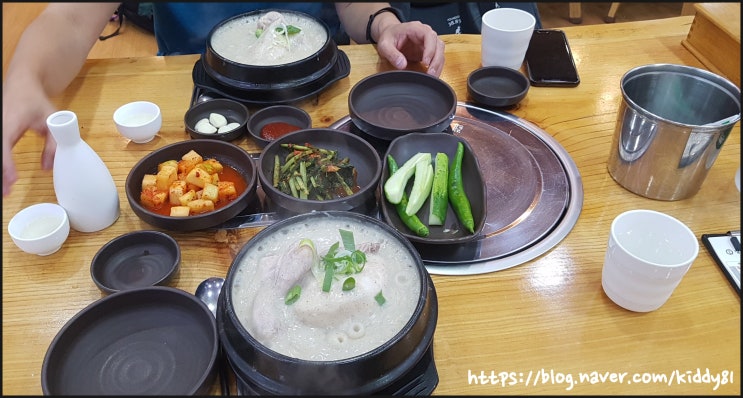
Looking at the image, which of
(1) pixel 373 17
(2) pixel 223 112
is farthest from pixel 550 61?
(2) pixel 223 112

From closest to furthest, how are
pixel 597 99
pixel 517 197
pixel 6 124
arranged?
1. pixel 6 124
2. pixel 517 197
3. pixel 597 99

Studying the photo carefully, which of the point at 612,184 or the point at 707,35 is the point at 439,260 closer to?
the point at 612,184

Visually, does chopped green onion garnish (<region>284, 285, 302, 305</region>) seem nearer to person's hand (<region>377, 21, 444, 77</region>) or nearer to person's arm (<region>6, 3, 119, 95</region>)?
person's arm (<region>6, 3, 119, 95</region>)

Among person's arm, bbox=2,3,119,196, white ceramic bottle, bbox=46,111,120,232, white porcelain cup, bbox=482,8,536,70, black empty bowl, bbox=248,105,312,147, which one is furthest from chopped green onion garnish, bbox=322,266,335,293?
white porcelain cup, bbox=482,8,536,70

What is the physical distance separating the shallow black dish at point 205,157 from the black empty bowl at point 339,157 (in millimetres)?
64

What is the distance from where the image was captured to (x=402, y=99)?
214 cm

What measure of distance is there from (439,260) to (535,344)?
0.35 m

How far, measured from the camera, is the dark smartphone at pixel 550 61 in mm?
2195

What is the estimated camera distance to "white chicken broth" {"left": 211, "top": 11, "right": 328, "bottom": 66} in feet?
7.03

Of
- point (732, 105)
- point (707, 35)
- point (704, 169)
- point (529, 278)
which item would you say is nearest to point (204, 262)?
point (529, 278)

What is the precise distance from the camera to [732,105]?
1648 millimetres

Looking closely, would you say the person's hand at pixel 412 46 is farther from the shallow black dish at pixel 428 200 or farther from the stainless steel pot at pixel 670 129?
the stainless steel pot at pixel 670 129

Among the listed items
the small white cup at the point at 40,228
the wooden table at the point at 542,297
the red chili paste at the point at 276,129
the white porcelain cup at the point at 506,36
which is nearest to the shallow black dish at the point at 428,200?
the wooden table at the point at 542,297

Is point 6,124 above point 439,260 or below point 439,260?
above
